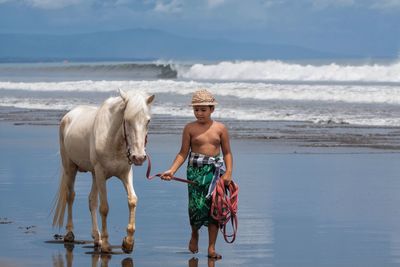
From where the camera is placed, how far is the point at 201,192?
29.6 feet

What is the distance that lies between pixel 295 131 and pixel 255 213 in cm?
1200

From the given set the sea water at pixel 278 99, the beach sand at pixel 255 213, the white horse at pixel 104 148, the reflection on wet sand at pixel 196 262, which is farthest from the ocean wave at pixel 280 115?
the reflection on wet sand at pixel 196 262

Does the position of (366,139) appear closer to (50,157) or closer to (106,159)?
(50,157)

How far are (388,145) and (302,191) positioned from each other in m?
6.77

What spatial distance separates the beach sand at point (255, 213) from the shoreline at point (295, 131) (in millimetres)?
2052

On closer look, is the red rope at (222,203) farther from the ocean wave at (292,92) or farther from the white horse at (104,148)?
the ocean wave at (292,92)

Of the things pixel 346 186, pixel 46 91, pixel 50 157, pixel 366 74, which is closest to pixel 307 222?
pixel 346 186

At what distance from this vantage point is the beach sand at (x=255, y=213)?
9.02 meters

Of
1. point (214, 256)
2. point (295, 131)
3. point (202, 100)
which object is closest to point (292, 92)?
point (295, 131)

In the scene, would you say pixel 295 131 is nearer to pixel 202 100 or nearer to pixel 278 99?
pixel 202 100

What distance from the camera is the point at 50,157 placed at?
1714cm

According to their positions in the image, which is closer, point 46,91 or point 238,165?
point 238,165

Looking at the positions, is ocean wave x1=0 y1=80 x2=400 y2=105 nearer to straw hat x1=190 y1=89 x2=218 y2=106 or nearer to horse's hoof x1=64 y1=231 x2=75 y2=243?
horse's hoof x1=64 y1=231 x2=75 y2=243

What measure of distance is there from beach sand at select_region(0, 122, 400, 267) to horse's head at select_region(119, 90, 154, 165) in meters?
0.86
